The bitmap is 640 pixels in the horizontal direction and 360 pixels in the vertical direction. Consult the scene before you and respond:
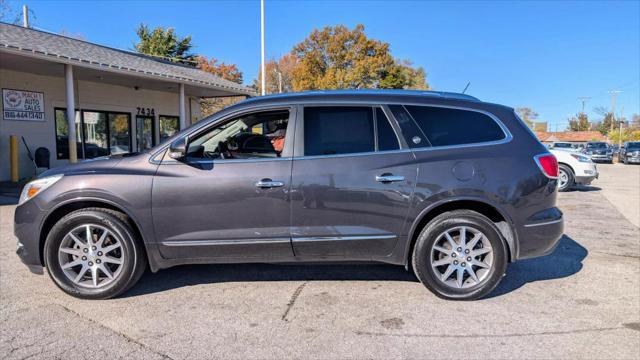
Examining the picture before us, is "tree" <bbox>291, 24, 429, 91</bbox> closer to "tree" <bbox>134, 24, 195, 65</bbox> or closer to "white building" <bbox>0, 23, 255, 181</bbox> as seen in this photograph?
"tree" <bbox>134, 24, 195, 65</bbox>

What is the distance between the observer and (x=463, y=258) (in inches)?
149

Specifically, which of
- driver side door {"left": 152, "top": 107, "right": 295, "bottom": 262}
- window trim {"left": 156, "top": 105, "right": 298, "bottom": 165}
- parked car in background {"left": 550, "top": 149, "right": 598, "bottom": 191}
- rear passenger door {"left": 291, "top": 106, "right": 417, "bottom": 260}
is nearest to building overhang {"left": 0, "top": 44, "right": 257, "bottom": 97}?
window trim {"left": 156, "top": 105, "right": 298, "bottom": 165}

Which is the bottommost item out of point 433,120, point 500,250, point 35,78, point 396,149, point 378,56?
point 500,250

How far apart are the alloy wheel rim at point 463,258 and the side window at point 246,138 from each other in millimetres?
1743

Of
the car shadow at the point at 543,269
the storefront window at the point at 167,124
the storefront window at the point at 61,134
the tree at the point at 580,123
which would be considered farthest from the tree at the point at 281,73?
the tree at the point at 580,123

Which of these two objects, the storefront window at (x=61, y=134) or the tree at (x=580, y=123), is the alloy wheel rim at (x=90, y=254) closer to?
the storefront window at (x=61, y=134)

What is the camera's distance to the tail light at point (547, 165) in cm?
381

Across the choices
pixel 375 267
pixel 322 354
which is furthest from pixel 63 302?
pixel 375 267

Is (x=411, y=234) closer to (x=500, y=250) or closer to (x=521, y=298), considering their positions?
(x=500, y=250)

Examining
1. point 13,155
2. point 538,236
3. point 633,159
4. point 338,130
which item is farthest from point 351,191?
point 633,159

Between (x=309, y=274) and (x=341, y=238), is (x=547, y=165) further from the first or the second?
(x=309, y=274)

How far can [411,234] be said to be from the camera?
377 cm

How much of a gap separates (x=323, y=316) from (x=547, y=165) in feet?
7.99

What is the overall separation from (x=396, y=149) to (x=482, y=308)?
1.58 m
